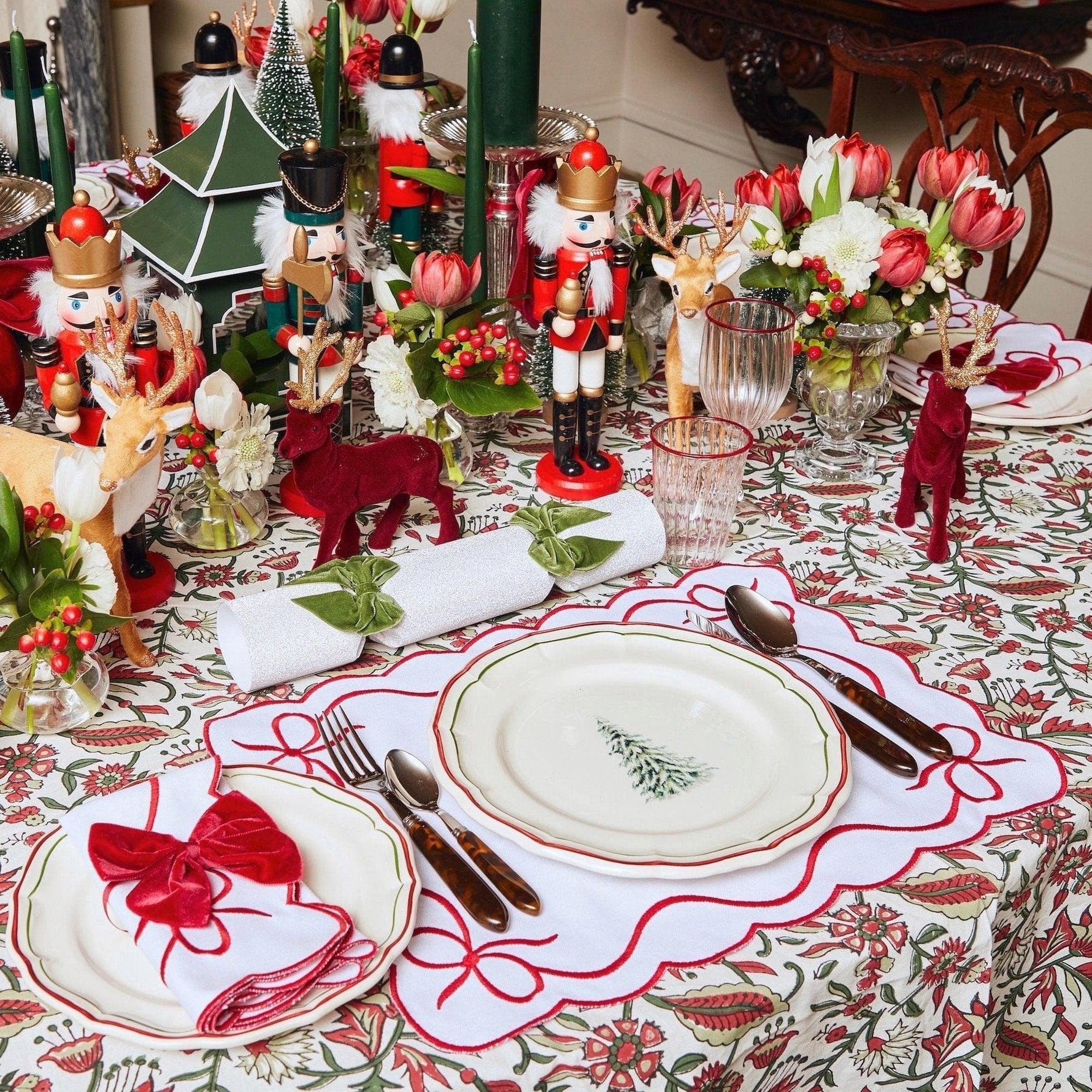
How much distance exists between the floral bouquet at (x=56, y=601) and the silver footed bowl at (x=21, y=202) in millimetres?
384

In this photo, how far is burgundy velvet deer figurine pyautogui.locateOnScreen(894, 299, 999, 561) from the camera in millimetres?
997

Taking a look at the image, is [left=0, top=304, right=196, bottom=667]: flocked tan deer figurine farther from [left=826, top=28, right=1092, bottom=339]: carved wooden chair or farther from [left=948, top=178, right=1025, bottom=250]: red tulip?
[left=826, top=28, right=1092, bottom=339]: carved wooden chair

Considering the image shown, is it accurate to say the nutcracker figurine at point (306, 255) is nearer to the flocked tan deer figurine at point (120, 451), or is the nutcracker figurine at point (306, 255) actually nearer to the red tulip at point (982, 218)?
the flocked tan deer figurine at point (120, 451)

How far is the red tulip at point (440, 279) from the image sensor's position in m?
1.02

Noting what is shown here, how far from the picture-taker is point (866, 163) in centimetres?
117

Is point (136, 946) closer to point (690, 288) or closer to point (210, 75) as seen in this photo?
point (690, 288)

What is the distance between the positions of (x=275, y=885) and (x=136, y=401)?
1.10ft

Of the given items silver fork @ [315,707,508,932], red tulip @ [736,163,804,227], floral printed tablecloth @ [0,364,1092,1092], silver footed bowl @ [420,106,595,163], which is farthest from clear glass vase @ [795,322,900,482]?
silver fork @ [315,707,508,932]

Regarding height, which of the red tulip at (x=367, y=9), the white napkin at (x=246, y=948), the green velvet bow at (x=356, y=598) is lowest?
the white napkin at (x=246, y=948)

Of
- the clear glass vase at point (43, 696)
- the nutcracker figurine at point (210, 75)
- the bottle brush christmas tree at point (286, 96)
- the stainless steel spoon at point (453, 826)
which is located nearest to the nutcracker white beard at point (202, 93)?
the nutcracker figurine at point (210, 75)

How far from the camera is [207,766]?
0.72 meters

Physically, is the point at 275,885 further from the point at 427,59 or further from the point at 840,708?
the point at 427,59

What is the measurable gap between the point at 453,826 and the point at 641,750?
0.14m

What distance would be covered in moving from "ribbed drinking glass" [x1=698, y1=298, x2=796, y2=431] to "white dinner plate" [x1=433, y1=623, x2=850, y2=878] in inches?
12.0
